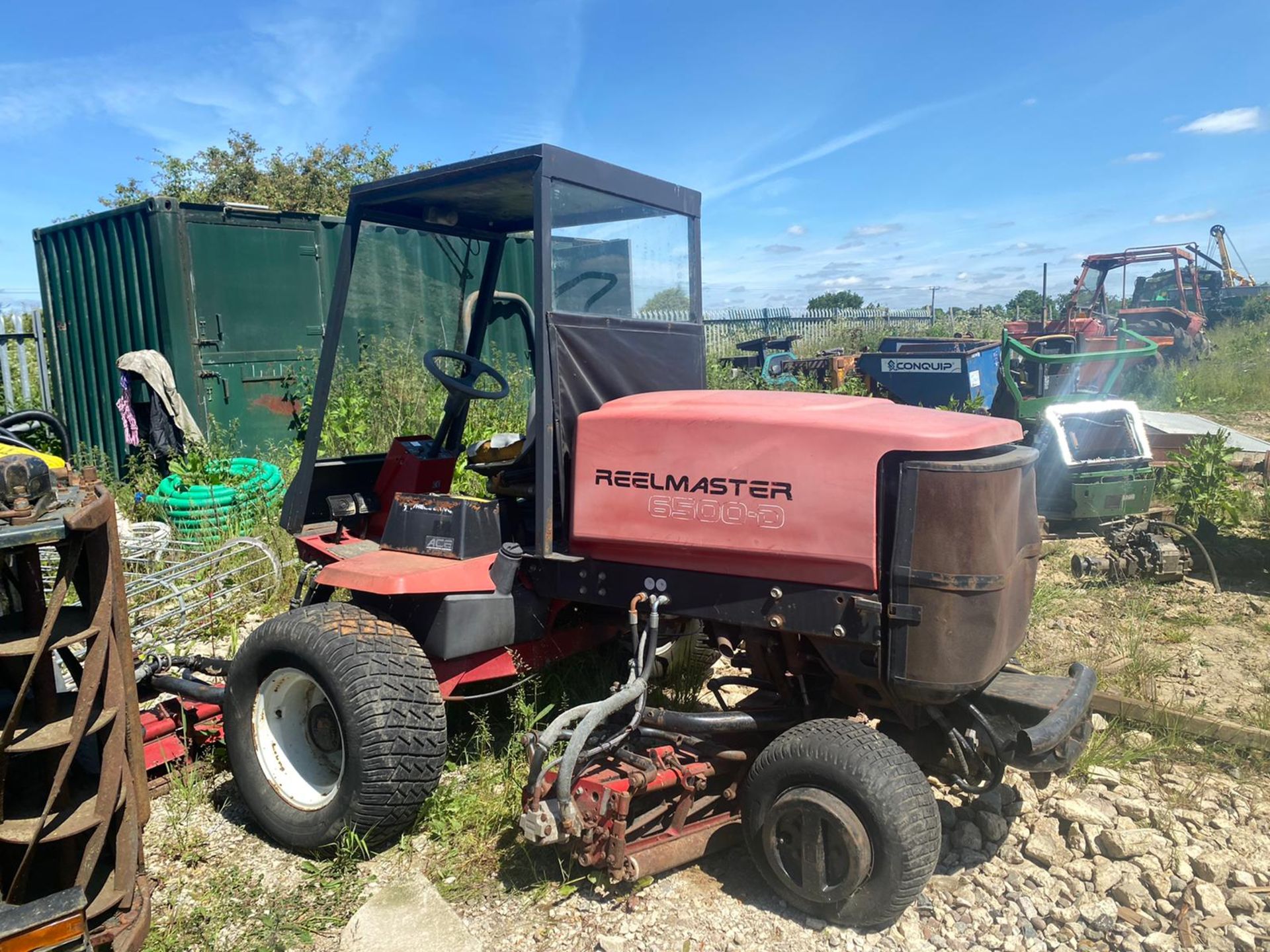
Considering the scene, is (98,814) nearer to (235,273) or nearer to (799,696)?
(799,696)

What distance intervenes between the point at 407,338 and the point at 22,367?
4.60 metres

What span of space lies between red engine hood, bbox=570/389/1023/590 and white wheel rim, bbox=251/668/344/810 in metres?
1.17

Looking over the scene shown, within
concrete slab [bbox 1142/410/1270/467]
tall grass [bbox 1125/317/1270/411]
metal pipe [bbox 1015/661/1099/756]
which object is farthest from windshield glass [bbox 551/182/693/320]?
tall grass [bbox 1125/317/1270/411]

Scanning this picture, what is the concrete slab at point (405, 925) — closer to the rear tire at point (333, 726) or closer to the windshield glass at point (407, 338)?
the rear tire at point (333, 726)

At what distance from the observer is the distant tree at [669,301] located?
12.5 feet

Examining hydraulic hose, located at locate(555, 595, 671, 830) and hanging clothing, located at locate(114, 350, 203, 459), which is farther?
hanging clothing, located at locate(114, 350, 203, 459)

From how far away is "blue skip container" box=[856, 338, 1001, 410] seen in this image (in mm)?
10500

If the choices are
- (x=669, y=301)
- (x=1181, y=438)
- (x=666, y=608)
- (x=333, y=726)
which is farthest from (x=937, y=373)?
(x=333, y=726)

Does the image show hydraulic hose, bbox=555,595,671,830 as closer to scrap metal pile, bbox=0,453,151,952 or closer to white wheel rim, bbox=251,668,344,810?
white wheel rim, bbox=251,668,344,810

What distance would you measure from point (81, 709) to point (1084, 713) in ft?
9.65

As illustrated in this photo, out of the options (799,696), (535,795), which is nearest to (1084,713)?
(799,696)

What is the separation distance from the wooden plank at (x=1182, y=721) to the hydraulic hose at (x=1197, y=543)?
2067mm

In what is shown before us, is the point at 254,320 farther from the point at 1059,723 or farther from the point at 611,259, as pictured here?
the point at 1059,723

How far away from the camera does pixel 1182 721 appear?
376 centimetres
